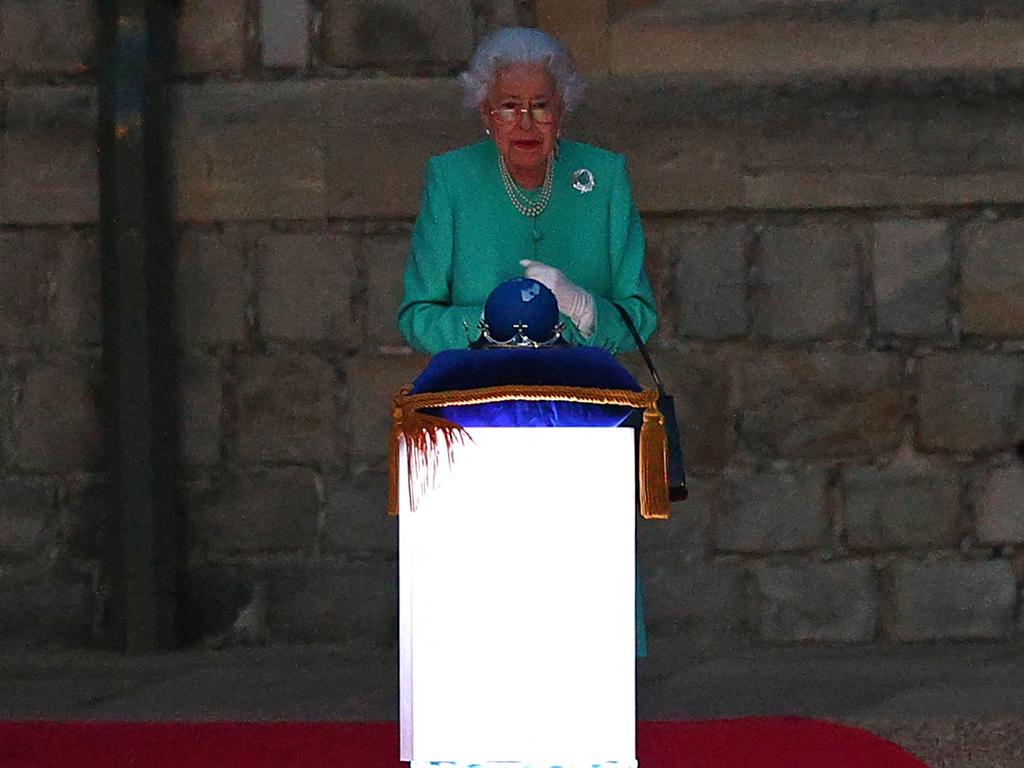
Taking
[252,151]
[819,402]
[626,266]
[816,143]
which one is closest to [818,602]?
[819,402]

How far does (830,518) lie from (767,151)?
3.24 feet

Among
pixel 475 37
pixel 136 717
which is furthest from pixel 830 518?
pixel 136 717

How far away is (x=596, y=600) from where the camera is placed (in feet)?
9.81

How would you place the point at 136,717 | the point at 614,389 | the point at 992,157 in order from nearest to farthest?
the point at 614,389, the point at 136,717, the point at 992,157

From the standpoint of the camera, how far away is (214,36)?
5043mm

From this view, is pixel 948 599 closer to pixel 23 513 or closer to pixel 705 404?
pixel 705 404

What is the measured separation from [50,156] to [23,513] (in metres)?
0.97

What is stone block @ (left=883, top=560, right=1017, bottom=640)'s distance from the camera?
16.4 ft

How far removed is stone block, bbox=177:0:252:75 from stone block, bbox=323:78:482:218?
27 centimetres

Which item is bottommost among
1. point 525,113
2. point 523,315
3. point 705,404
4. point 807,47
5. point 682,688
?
point 682,688

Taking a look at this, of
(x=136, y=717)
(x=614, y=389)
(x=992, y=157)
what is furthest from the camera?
(x=992, y=157)

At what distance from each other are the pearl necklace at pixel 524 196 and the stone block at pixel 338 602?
5.95 feet

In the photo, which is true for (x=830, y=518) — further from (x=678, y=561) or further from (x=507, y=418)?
(x=507, y=418)

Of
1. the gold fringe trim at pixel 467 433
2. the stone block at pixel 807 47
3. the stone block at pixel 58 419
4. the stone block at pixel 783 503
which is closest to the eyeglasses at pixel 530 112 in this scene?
the gold fringe trim at pixel 467 433
